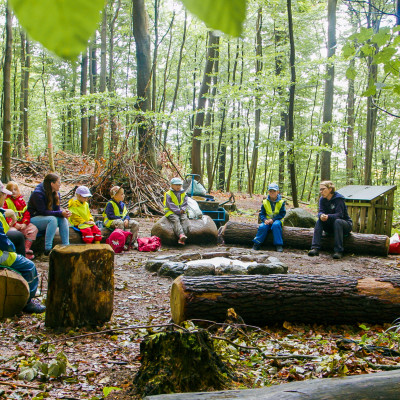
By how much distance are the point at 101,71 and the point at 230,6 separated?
1758cm

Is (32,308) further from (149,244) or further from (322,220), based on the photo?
(322,220)

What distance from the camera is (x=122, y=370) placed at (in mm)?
2887

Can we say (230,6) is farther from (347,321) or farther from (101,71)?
(101,71)

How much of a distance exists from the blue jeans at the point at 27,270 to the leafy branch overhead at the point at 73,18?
4315 mm

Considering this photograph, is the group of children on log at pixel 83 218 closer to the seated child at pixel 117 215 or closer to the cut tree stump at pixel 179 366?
the seated child at pixel 117 215

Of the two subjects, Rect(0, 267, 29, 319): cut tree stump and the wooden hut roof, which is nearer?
Rect(0, 267, 29, 319): cut tree stump

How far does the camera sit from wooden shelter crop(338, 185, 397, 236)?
8797mm

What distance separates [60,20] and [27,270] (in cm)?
442

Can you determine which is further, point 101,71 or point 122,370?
point 101,71

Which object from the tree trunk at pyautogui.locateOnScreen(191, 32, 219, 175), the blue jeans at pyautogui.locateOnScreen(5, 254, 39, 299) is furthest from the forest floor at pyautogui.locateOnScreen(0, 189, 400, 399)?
the tree trunk at pyautogui.locateOnScreen(191, 32, 219, 175)

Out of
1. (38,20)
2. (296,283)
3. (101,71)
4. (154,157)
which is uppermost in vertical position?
(101,71)

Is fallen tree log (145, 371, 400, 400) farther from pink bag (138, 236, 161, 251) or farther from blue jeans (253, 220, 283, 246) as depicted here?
blue jeans (253, 220, 283, 246)

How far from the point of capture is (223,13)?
26cm

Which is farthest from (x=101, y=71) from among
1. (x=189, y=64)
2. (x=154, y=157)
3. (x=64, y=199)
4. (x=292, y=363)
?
(x=292, y=363)
